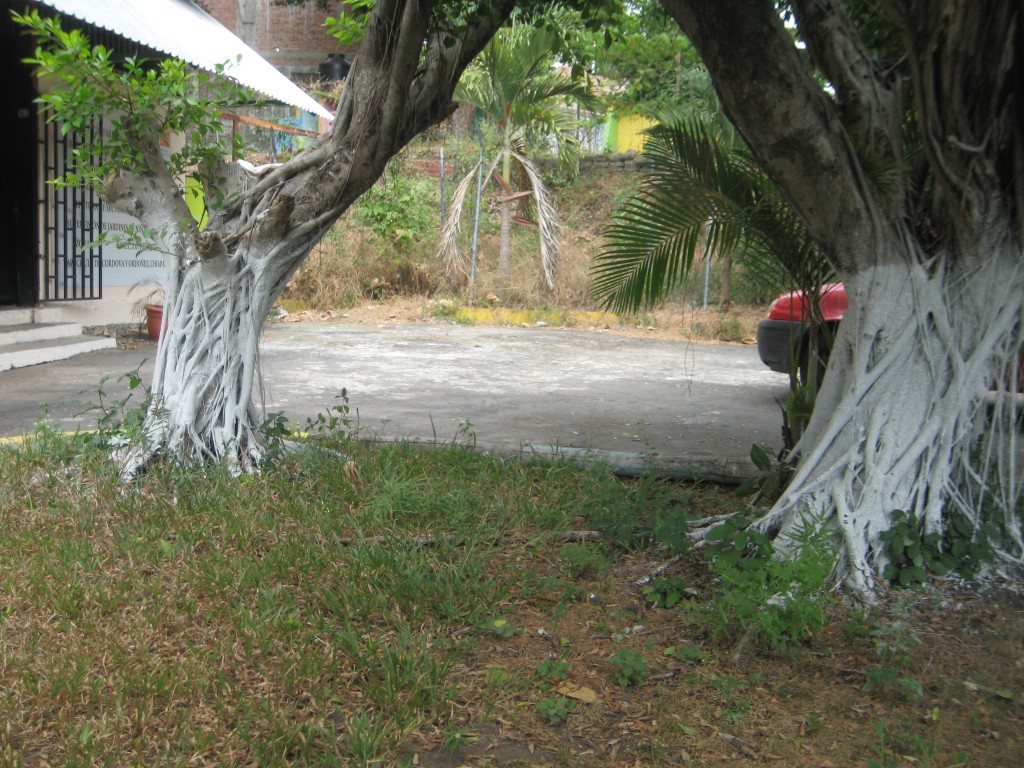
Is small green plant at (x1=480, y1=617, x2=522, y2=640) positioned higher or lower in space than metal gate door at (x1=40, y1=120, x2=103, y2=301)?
lower

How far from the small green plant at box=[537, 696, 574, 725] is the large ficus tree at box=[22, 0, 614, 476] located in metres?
2.57

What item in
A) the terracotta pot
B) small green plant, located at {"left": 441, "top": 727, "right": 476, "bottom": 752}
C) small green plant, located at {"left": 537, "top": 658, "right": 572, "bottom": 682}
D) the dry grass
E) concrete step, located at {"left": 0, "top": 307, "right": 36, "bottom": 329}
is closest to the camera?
small green plant, located at {"left": 441, "top": 727, "right": 476, "bottom": 752}

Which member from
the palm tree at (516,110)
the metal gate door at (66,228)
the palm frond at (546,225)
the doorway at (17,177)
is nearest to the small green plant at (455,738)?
the metal gate door at (66,228)

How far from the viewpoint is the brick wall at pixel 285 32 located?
2780 cm

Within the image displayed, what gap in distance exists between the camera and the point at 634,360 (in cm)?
1162

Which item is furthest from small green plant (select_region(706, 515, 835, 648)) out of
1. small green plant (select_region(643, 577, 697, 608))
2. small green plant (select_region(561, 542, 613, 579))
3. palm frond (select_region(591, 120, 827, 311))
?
palm frond (select_region(591, 120, 827, 311))

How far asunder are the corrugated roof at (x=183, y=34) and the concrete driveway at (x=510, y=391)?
2962mm

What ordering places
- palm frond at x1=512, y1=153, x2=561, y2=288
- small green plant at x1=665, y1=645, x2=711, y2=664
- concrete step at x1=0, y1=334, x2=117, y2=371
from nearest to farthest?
1. small green plant at x1=665, y1=645, x2=711, y2=664
2. concrete step at x1=0, y1=334, x2=117, y2=371
3. palm frond at x1=512, y1=153, x2=561, y2=288

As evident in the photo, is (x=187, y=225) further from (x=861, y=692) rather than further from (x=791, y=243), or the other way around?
(x=861, y=692)

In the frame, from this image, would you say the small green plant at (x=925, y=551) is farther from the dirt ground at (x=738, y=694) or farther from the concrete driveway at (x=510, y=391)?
the concrete driveway at (x=510, y=391)

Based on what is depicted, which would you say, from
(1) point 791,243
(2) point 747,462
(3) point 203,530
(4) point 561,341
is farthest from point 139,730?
(4) point 561,341

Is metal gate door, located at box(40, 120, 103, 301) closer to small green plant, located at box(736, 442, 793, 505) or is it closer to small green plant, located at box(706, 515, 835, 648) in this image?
small green plant, located at box(736, 442, 793, 505)

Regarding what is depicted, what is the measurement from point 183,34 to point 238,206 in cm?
711

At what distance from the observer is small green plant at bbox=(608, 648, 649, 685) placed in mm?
3250
